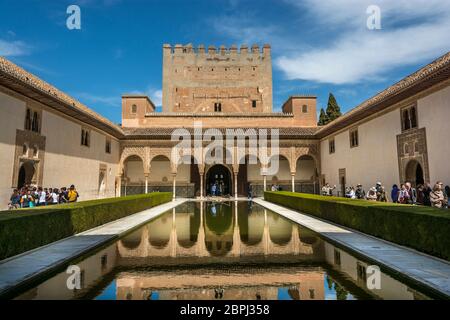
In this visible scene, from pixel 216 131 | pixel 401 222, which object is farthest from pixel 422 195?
pixel 216 131

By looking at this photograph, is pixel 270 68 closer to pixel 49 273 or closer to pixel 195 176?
pixel 195 176

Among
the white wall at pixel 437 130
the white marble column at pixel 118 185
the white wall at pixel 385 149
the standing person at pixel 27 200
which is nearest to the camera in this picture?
the white wall at pixel 437 130

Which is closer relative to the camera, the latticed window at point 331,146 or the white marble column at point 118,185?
the latticed window at point 331,146

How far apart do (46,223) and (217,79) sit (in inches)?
1222

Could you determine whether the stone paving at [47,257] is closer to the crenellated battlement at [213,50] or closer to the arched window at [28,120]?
the arched window at [28,120]

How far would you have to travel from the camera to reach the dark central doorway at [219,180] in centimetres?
2777

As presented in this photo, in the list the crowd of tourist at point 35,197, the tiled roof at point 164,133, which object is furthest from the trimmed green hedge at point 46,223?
the tiled roof at point 164,133

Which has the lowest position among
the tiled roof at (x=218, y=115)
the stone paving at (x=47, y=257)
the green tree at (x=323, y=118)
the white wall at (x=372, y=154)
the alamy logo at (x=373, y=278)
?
the alamy logo at (x=373, y=278)

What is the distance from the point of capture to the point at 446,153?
416 inches

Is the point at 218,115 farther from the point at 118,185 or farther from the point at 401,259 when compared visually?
the point at 401,259

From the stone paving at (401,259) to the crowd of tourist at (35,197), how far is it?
10073 mm

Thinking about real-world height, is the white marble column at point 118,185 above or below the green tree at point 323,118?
below
